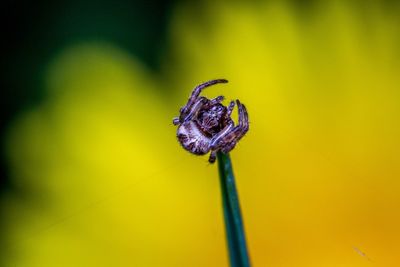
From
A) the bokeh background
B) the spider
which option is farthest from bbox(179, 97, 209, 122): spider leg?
the bokeh background

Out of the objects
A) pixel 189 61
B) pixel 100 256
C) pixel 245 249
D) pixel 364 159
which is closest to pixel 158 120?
pixel 189 61

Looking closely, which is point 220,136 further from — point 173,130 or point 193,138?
point 173,130

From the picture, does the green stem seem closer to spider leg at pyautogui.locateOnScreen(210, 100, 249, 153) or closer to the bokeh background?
spider leg at pyautogui.locateOnScreen(210, 100, 249, 153)

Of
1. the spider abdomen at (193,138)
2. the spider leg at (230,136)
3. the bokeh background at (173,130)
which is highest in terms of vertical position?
the bokeh background at (173,130)

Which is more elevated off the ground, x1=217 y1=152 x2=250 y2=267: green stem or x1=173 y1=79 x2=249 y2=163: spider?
x1=173 y1=79 x2=249 y2=163: spider

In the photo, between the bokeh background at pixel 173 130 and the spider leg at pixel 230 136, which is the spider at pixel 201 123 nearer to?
the spider leg at pixel 230 136

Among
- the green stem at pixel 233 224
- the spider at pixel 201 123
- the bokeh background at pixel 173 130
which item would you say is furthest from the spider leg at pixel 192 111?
the bokeh background at pixel 173 130

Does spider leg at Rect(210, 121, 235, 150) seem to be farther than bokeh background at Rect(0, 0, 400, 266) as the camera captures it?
No
